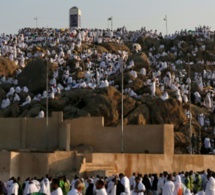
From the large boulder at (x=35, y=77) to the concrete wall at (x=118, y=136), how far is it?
15.3 metres

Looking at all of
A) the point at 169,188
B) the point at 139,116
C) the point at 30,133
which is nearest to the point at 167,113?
the point at 139,116

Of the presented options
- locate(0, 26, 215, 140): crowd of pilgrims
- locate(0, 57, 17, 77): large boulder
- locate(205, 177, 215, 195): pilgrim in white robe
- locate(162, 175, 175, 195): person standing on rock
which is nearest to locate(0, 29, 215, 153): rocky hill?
locate(0, 26, 215, 140): crowd of pilgrims

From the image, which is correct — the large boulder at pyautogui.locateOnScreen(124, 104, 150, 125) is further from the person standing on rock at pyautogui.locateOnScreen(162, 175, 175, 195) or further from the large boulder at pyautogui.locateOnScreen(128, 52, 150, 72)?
the person standing on rock at pyautogui.locateOnScreen(162, 175, 175, 195)

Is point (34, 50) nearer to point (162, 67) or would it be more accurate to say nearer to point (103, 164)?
point (162, 67)

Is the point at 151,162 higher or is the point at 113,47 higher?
the point at 113,47

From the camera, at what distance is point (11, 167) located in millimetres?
29781

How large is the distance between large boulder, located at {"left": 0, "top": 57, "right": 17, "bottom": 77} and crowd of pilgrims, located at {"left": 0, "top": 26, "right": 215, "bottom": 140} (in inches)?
20.9

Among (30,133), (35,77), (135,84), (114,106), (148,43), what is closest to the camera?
(30,133)

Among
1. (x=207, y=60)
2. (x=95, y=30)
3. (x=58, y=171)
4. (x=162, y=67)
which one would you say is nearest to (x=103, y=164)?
Answer: (x=58, y=171)

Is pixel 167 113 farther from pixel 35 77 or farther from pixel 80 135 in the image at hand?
pixel 35 77

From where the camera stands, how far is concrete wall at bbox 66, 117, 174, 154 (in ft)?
116

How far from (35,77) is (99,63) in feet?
35.2

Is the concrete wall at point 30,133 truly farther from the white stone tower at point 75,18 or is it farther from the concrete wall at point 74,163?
the white stone tower at point 75,18

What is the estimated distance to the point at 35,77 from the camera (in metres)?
51.0
